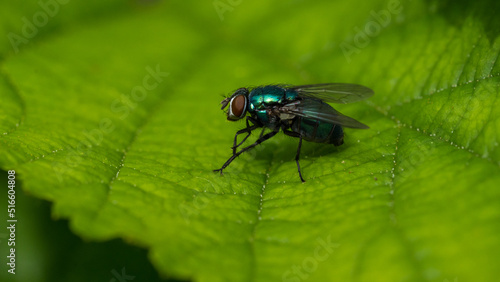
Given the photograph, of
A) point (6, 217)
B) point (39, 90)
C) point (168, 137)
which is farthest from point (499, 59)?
point (6, 217)

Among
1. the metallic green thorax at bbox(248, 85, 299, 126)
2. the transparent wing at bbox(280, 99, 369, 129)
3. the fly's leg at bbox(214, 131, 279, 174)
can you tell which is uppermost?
the metallic green thorax at bbox(248, 85, 299, 126)

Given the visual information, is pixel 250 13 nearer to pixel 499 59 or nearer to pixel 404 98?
pixel 404 98

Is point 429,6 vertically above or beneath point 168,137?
above

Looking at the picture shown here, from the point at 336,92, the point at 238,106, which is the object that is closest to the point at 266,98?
the point at 238,106

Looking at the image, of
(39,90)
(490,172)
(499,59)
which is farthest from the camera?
(39,90)

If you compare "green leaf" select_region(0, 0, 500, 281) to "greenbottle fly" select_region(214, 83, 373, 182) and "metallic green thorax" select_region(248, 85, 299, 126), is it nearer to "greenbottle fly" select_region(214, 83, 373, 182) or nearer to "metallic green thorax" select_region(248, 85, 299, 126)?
"greenbottle fly" select_region(214, 83, 373, 182)

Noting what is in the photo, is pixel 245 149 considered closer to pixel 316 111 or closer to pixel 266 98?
pixel 266 98

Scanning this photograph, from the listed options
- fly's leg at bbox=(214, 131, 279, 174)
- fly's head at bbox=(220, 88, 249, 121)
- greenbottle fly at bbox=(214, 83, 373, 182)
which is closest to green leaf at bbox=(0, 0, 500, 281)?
fly's leg at bbox=(214, 131, 279, 174)
